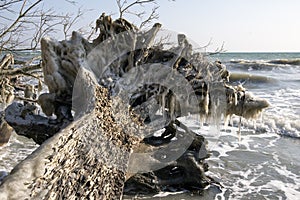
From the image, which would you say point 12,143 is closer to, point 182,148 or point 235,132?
point 182,148

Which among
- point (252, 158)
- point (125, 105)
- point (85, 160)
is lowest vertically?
point (252, 158)

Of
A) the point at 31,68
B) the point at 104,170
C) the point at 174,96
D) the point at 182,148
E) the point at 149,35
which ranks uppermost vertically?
the point at 149,35

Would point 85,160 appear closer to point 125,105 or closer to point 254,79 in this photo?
point 125,105

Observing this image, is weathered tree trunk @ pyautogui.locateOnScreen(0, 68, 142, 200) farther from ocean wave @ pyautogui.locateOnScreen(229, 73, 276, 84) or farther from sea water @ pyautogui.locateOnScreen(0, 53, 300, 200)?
ocean wave @ pyautogui.locateOnScreen(229, 73, 276, 84)

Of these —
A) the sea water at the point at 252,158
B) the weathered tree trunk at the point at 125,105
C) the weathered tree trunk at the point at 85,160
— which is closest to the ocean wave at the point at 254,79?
the sea water at the point at 252,158

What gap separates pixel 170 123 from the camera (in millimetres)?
5301

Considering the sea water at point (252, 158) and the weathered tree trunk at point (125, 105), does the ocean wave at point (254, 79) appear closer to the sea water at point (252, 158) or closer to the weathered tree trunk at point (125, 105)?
the sea water at point (252, 158)

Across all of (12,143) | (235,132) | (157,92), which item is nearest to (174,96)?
(157,92)

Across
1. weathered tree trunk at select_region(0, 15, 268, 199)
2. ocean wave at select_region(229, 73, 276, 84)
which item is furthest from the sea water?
ocean wave at select_region(229, 73, 276, 84)

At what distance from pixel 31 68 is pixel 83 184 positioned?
484cm

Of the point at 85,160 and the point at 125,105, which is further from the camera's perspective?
the point at 125,105

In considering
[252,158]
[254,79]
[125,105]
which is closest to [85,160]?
[125,105]

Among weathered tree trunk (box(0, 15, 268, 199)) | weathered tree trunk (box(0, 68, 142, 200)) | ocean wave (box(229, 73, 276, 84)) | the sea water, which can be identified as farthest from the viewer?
ocean wave (box(229, 73, 276, 84))

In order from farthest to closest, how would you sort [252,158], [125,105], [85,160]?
[252,158] → [125,105] → [85,160]
